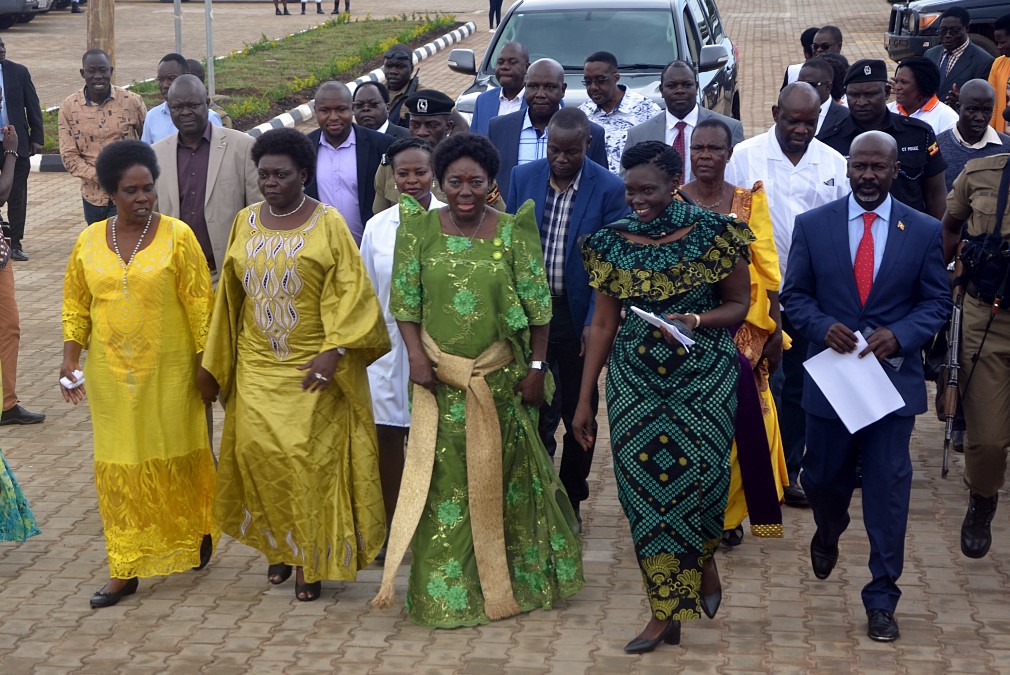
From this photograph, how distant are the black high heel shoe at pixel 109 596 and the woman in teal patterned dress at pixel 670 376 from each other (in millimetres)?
2174

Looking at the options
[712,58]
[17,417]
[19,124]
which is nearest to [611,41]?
[712,58]

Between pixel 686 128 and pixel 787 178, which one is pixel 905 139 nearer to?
pixel 787 178

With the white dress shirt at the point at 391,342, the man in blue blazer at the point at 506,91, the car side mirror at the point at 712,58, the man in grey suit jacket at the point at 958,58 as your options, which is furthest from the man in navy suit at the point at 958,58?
the white dress shirt at the point at 391,342

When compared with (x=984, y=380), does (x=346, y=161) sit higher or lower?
higher

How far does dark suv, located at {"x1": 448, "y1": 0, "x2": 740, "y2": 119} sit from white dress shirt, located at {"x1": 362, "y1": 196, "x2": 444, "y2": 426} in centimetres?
567

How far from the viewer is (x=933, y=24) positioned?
15422 mm

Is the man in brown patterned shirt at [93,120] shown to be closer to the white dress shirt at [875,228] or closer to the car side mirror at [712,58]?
the car side mirror at [712,58]

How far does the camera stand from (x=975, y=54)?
1144 cm

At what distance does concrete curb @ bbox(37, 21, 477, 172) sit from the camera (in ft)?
55.2

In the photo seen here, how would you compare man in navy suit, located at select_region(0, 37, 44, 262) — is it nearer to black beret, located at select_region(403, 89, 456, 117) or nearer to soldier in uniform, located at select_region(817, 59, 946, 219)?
black beret, located at select_region(403, 89, 456, 117)

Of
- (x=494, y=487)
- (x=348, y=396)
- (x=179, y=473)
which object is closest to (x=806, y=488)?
(x=494, y=487)

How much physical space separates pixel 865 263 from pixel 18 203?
354 inches

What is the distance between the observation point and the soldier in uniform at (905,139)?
7652 mm

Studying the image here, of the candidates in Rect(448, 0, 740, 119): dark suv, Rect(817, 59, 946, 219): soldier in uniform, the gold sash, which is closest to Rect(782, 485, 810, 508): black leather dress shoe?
Rect(817, 59, 946, 219): soldier in uniform
